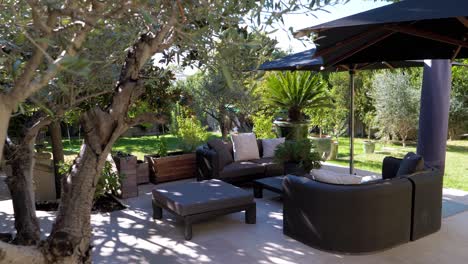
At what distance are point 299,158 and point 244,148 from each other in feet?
4.19

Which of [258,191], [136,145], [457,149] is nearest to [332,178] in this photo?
[258,191]

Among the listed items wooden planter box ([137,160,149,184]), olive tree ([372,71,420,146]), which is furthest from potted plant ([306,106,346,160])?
wooden planter box ([137,160,149,184])

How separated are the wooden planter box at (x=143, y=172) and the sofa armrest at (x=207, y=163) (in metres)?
1.03

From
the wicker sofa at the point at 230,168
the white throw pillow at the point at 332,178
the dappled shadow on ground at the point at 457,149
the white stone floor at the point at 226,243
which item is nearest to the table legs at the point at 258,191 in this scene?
the wicker sofa at the point at 230,168

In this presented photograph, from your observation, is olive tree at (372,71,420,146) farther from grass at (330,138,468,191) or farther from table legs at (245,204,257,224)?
table legs at (245,204,257,224)

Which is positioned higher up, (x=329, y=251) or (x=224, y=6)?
(x=224, y=6)

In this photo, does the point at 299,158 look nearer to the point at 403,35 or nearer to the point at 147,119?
the point at 403,35

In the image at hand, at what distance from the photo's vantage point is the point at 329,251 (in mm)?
4121

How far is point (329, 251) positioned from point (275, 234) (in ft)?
2.50

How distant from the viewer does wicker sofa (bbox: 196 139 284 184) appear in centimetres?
664

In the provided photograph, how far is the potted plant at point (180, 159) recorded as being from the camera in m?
7.28

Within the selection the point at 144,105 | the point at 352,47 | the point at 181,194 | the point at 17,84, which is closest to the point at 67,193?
the point at 17,84

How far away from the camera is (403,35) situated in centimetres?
421

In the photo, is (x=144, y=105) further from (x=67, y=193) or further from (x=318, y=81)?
(x=318, y=81)
